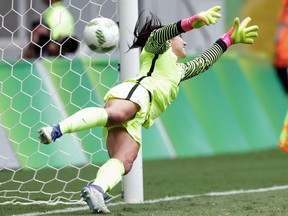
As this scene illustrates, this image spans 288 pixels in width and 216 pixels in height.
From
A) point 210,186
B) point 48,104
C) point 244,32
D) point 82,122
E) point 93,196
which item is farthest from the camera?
point 48,104

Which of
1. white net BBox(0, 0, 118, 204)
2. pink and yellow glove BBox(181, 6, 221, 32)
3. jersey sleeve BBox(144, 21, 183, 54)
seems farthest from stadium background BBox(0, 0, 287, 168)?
pink and yellow glove BBox(181, 6, 221, 32)

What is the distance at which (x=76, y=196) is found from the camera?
7410mm

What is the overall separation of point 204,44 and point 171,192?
487 centimetres

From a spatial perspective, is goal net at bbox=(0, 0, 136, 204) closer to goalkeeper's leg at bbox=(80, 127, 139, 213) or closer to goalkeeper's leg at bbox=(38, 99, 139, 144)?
goalkeeper's leg at bbox=(80, 127, 139, 213)

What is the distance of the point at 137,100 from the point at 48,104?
10.8 feet

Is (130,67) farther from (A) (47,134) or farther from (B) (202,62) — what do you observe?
(A) (47,134)

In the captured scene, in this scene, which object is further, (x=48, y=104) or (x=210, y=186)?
(x=48, y=104)

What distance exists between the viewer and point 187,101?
1136 centimetres

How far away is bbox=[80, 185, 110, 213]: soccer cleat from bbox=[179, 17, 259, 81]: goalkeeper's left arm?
4.18ft

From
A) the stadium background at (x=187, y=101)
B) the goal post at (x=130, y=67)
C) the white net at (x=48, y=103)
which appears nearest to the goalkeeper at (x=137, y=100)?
the goal post at (x=130, y=67)

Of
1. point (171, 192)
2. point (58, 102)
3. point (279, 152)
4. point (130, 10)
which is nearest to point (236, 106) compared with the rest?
point (279, 152)

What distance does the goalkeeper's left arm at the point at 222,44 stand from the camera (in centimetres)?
658

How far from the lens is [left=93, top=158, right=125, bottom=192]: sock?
19.1 feet

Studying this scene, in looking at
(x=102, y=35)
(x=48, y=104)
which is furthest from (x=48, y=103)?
(x=102, y=35)
